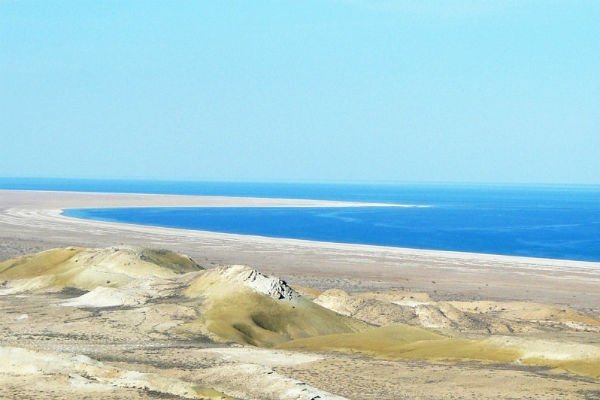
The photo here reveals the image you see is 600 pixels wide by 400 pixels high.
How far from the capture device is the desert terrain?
946 inches

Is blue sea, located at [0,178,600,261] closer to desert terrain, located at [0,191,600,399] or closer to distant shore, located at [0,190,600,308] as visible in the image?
distant shore, located at [0,190,600,308]

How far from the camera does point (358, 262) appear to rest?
7669cm

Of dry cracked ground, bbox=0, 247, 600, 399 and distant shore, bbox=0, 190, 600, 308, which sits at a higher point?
dry cracked ground, bbox=0, 247, 600, 399

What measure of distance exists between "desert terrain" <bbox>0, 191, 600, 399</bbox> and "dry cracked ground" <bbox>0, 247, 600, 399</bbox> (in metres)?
0.08

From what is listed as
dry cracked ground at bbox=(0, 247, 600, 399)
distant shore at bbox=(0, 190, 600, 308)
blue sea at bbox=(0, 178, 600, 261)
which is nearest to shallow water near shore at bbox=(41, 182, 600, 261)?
blue sea at bbox=(0, 178, 600, 261)

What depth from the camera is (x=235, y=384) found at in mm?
24547

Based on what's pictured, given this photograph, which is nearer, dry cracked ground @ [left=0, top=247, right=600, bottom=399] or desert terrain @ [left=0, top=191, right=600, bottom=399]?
dry cracked ground @ [left=0, top=247, right=600, bottom=399]

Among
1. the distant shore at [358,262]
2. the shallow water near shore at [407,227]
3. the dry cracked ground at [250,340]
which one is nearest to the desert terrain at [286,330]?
the dry cracked ground at [250,340]

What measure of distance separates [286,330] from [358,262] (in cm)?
3949

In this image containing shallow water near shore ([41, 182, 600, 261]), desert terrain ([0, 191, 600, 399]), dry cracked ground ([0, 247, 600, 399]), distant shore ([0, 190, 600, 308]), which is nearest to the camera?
dry cracked ground ([0, 247, 600, 399])

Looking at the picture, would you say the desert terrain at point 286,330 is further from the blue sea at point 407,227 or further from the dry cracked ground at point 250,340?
the blue sea at point 407,227

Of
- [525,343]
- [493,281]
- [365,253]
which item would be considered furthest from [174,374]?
[365,253]

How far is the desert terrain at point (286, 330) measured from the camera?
2403cm

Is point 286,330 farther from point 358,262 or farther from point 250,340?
point 358,262
